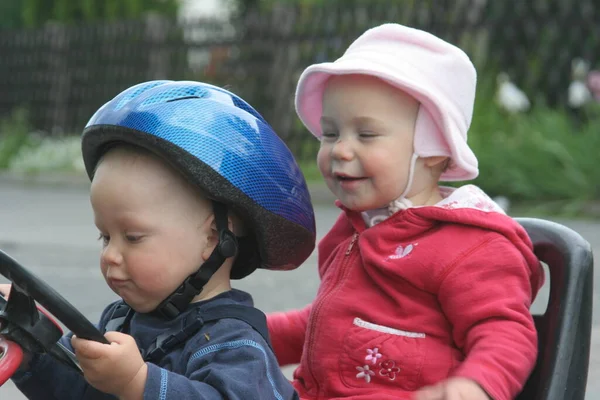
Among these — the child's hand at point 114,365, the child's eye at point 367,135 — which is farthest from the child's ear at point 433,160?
the child's hand at point 114,365

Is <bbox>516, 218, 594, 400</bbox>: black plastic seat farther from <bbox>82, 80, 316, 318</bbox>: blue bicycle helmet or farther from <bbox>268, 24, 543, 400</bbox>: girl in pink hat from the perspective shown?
<bbox>82, 80, 316, 318</bbox>: blue bicycle helmet

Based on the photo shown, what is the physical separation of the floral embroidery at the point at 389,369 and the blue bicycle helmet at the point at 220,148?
310 mm

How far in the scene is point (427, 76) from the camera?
229 cm

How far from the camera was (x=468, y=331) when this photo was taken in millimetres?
2107

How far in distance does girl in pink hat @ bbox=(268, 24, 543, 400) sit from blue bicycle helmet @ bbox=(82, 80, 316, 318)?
0.15 metres

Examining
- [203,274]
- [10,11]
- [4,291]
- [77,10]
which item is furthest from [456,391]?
[10,11]

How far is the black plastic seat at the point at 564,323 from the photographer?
2049 mm

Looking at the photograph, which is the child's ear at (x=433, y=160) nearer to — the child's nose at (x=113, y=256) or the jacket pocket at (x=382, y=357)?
the jacket pocket at (x=382, y=357)

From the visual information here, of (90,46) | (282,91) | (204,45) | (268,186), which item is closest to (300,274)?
(268,186)

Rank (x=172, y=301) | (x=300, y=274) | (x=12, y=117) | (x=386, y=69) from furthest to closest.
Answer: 1. (x=12, y=117)
2. (x=300, y=274)
3. (x=386, y=69)
4. (x=172, y=301)

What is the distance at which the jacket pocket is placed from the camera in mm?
2168

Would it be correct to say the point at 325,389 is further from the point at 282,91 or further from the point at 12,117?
the point at 12,117

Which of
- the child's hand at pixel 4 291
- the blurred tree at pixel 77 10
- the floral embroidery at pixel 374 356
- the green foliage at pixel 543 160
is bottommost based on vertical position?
the blurred tree at pixel 77 10

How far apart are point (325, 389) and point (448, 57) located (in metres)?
0.75
